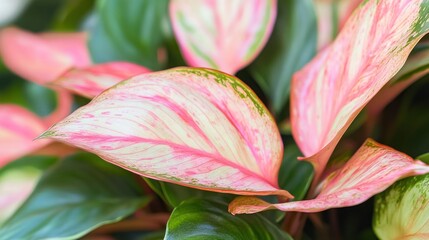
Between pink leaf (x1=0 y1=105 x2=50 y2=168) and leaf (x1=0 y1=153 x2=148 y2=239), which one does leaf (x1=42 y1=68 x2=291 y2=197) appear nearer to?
leaf (x1=0 y1=153 x2=148 y2=239)

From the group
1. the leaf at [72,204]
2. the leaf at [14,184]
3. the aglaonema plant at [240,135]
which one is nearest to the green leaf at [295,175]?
the aglaonema plant at [240,135]

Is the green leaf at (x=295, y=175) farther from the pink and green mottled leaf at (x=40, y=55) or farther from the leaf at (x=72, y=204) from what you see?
the pink and green mottled leaf at (x=40, y=55)

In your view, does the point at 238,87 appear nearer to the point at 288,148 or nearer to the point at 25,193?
the point at 288,148

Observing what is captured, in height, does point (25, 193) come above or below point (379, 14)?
below

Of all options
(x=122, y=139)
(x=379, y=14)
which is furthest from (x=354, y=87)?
(x=122, y=139)

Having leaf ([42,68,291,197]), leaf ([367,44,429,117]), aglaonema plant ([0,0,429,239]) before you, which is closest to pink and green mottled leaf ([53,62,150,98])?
aglaonema plant ([0,0,429,239])

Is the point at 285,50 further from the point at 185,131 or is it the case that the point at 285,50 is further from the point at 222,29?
the point at 185,131
